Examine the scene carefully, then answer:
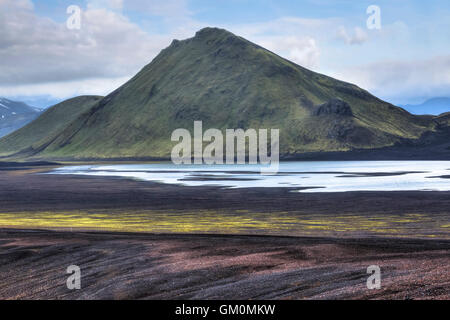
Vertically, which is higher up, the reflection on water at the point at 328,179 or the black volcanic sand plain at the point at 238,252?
the reflection on water at the point at 328,179

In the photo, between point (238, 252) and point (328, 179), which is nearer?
point (238, 252)

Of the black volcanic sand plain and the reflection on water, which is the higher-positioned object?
the reflection on water

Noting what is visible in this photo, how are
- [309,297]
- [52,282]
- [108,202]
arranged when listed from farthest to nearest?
[108,202]
[52,282]
[309,297]

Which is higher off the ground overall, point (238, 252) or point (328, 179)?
point (328, 179)

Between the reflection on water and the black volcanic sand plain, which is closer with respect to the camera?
the black volcanic sand plain

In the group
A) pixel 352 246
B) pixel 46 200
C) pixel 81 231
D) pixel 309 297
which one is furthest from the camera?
pixel 46 200

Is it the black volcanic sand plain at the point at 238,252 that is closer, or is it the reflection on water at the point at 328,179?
the black volcanic sand plain at the point at 238,252

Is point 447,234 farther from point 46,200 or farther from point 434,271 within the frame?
point 46,200

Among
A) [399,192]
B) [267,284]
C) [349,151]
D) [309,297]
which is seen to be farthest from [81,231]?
[349,151]
